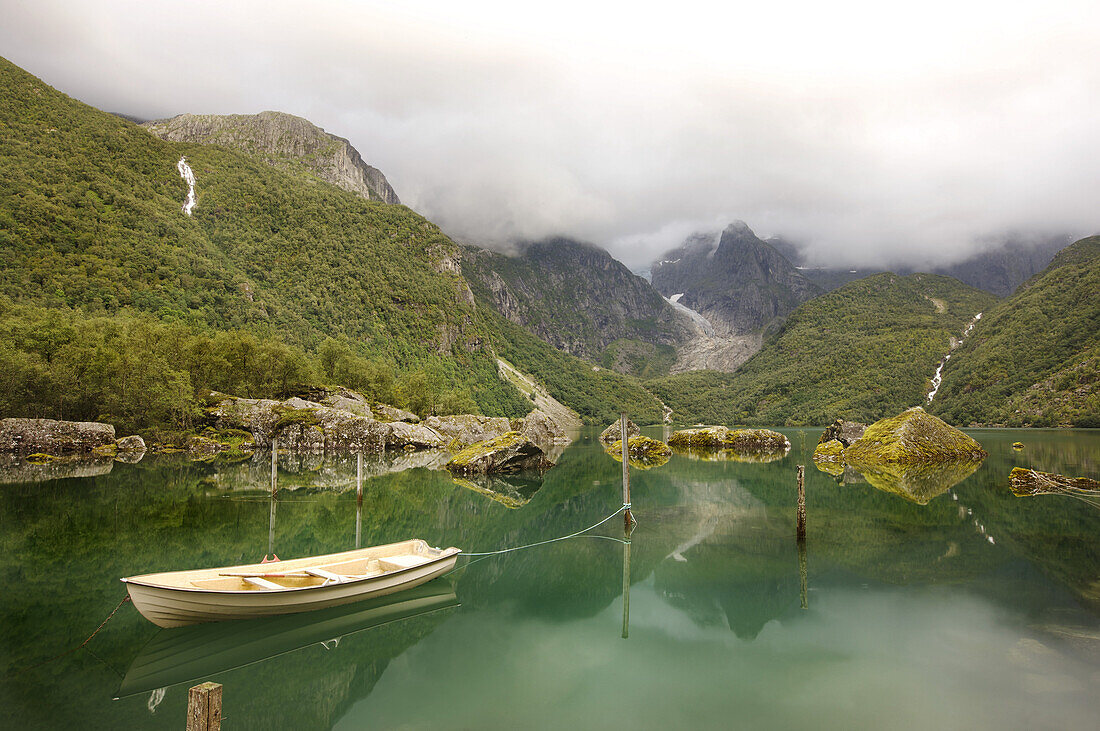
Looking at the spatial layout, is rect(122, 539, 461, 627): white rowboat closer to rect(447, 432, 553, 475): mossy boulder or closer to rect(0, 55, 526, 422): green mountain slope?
rect(447, 432, 553, 475): mossy boulder

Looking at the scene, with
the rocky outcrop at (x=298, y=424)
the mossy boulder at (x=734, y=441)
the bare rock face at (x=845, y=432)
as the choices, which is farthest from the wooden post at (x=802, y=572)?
the rocky outcrop at (x=298, y=424)

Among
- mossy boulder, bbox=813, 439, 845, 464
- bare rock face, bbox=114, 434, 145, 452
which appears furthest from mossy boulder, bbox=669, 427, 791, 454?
bare rock face, bbox=114, 434, 145, 452

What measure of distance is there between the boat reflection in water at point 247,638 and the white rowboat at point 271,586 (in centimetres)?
27

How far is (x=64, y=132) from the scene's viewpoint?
11494 centimetres

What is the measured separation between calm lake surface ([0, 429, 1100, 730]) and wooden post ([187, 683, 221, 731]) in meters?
3.31

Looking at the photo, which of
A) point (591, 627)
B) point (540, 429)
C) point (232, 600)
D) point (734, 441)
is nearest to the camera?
point (232, 600)

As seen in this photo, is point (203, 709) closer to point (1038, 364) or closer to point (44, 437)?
point (44, 437)

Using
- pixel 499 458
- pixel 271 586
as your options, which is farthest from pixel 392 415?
pixel 271 586

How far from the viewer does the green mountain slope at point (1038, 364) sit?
114 m

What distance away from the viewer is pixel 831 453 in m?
55.5

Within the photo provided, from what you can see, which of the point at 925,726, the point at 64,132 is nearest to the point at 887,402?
the point at 925,726

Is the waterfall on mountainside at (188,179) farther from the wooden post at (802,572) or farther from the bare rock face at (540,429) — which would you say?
the wooden post at (802,572)

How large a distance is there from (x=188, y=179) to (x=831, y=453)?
15984 centimetres

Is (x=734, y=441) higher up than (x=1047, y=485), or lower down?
lower down
